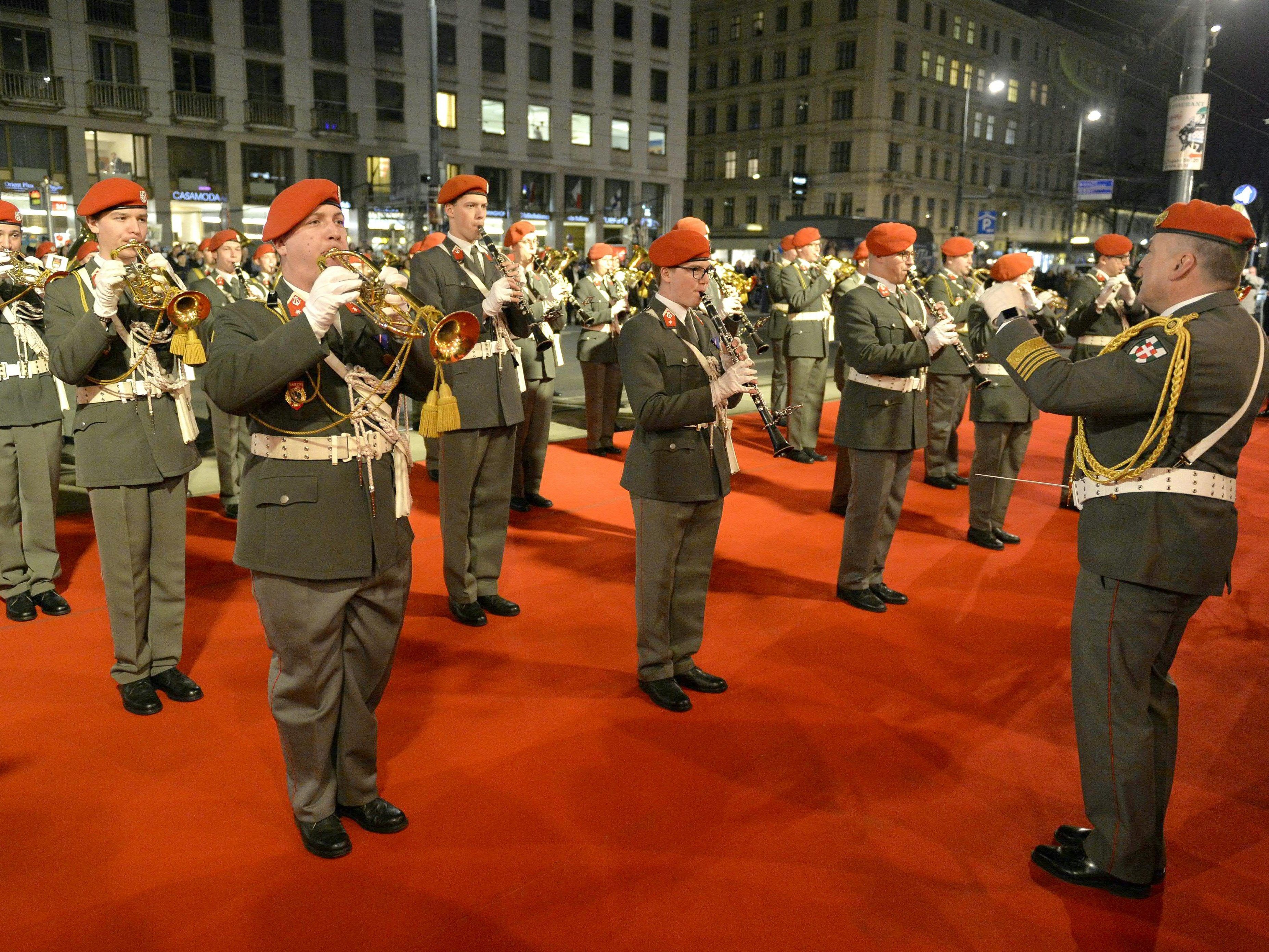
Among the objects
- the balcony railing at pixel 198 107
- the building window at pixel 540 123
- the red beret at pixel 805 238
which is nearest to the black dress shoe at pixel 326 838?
the red beret at pixel 805 238

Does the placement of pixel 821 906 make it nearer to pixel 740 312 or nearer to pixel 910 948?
pixel 910 948

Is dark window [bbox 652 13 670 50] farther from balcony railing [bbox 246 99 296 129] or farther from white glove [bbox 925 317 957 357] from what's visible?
white glove [bbox 925 317 957 357]

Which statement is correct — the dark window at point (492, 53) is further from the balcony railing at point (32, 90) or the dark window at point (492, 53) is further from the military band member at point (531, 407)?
the military band member at point (531, 407)

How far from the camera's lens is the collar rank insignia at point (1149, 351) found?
2832mm

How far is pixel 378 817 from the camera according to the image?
3.26 metres

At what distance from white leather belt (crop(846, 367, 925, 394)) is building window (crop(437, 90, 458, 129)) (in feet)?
120

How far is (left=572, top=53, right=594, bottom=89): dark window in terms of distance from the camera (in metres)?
42.5

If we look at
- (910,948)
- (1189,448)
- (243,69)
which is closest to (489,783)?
(910,948)

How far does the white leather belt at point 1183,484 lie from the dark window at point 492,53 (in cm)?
4064

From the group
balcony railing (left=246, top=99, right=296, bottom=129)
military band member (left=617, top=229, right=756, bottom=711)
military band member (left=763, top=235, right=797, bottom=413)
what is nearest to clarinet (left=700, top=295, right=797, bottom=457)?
military band member (left=617, top=229, right=756, bottom=711)

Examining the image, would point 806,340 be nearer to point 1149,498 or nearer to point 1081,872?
point 1149,498

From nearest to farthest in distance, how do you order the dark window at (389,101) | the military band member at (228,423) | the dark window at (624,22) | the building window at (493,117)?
the military band member at (228,423), the dark window at (389,101), the building window at (493,117), the dark window at (624,22)

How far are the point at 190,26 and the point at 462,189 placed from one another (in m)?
33.6

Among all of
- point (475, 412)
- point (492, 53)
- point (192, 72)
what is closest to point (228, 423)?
point (475, 412)
